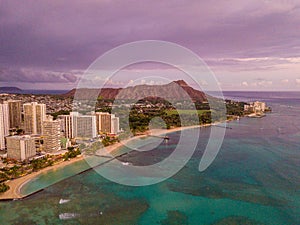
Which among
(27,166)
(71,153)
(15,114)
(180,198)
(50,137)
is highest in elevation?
(15,114)

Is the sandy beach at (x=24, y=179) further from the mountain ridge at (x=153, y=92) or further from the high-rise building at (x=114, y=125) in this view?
the mountain ridge at (x=153, y=92)

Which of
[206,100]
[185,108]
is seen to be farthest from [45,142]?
[206,100]

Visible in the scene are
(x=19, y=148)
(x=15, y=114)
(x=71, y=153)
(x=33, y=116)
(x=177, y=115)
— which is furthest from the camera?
(x=177, y=115)

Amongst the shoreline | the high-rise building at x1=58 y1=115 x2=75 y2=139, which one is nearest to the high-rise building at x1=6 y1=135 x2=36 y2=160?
the shoreline

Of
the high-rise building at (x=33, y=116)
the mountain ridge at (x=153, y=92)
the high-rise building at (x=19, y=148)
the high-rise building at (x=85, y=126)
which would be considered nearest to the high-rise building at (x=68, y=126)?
the high-rise building at (x=85, y=126)

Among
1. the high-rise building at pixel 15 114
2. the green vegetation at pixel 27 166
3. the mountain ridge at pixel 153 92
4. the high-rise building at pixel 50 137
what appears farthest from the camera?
the mountain ridge at pixel 153 92

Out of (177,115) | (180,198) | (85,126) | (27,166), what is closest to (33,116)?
(85,126)

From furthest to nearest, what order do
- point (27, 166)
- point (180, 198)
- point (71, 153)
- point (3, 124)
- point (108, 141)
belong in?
point (108, 141) < point (3, 124) < point (71, 153) < point (27, 166) < point (180, 198)

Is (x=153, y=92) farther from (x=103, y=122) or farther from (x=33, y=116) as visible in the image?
(x=33, y=116)
